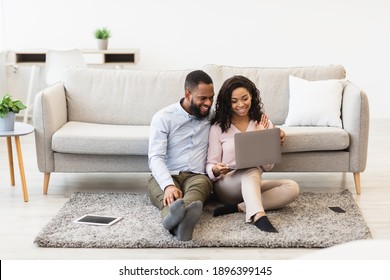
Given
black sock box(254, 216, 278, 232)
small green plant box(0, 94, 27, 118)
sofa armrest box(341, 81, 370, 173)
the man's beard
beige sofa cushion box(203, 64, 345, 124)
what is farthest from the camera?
beige sofa cushion box(203, 64, 345, 124)

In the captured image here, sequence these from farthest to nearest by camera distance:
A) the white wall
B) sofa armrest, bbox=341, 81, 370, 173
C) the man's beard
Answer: the white wall, sofa armrest, bbox=341, 81, 370, 173, the man's beard

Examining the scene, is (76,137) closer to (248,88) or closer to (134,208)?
(134,208)

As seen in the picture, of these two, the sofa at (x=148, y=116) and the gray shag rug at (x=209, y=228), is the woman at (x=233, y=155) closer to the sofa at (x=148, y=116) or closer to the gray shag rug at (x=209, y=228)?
the gray shag rug at (x=209, y=228)

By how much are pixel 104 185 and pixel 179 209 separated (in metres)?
1.27

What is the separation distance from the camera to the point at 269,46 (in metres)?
6.65

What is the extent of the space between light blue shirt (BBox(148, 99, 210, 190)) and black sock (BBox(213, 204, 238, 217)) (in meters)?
0.22

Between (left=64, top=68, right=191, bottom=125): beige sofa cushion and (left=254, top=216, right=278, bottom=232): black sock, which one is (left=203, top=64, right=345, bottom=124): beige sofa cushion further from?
(left=254, top=216, right=278, bottom=232): black sock

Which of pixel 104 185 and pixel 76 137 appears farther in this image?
pixel 104 185

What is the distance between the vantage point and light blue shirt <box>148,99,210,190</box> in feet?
11.8

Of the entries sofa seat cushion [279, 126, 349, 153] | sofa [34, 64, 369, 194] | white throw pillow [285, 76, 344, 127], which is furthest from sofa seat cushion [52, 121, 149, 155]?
white throw pillow [285, 76, 344, 127]

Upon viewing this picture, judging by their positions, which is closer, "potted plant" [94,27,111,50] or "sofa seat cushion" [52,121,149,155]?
"sofa seat cushion" [52,121,149,155]

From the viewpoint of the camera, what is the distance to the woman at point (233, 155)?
355 cm

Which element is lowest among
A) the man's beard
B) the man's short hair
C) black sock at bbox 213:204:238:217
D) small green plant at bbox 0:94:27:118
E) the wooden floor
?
the wooden floor

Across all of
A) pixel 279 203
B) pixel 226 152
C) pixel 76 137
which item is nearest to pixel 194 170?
pixel 226 152
